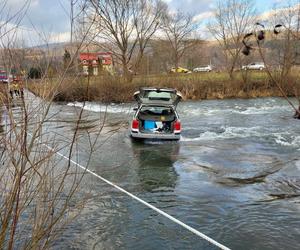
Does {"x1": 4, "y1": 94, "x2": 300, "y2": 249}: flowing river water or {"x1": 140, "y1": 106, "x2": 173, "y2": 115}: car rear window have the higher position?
{"x1": 140, "y1": 106, "x2": 173, "y2": 115}: car rear window

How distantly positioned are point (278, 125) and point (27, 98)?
18.2 m

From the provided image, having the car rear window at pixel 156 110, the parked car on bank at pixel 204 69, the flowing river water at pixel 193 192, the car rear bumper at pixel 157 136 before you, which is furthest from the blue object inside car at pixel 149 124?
the parked car on bank at pixel 204 69

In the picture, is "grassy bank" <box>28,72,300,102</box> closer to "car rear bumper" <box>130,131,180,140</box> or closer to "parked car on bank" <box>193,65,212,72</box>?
"car rear bumper" <box>130,131,180,140</box>

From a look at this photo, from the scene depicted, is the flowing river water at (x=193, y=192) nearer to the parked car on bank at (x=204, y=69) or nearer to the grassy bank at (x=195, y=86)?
the grassy bank at (x=195, y=86)

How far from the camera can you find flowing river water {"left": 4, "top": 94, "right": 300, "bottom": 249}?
22.2ft

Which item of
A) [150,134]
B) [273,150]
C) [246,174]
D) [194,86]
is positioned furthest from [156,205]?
[194,86]

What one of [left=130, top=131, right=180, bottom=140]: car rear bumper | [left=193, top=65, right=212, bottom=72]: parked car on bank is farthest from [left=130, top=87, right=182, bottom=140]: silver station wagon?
[left=193, top=65, right=212, bottom=72]: parked car on bank

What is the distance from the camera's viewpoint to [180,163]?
39.5 feet

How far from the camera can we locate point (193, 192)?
9.23 metres

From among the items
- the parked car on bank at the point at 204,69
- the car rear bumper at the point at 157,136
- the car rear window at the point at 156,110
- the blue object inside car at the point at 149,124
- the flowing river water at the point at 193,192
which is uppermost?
the parked car on bank at the point at 204,69

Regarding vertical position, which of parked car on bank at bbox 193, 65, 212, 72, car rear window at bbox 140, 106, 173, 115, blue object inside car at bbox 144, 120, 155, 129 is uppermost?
parked car on bank at bbox 193, 65, 212, 72

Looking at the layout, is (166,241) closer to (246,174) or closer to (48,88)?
(48,88)

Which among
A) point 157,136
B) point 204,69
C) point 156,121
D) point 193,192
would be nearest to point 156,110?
point 156,121

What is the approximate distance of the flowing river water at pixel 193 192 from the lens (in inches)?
267
